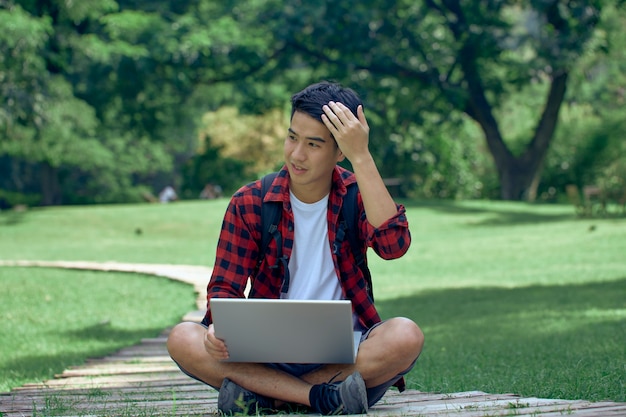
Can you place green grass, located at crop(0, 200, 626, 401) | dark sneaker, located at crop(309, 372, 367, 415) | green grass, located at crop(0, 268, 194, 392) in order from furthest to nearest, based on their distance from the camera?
green grass, located at crop(0, 268, 194, 392) < green grass, located at crop(0, 200, 626, 401) < dark sneaker, located at crop(309, 372, 367, 415)

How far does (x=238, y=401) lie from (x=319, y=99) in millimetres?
1256

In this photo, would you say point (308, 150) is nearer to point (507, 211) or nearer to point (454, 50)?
point (507, 211)

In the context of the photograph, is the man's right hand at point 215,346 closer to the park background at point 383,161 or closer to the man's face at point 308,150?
the man's face at point 308,150

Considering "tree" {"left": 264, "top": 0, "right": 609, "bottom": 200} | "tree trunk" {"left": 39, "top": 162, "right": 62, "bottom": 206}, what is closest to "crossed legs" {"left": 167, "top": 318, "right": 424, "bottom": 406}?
"tree" {"left": 264, "top": 0, "right": 609, "bottom": 200}

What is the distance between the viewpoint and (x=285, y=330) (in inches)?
156

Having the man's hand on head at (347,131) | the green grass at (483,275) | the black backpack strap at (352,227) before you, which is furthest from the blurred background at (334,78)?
the man's hand on head at (347,131)

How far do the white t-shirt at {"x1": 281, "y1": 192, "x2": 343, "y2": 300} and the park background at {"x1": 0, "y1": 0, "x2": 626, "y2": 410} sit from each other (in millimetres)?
1417

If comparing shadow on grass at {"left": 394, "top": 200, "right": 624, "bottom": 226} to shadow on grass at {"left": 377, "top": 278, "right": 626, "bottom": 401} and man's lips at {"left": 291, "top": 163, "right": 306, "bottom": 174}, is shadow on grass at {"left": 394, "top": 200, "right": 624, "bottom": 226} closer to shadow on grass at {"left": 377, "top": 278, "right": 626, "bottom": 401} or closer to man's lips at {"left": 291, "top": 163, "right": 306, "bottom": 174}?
shadow on grass at {"left": 377, "top": 278, "right": 626, "bottom": 401}

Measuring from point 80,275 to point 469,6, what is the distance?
1887cm

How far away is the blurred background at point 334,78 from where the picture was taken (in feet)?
92.3

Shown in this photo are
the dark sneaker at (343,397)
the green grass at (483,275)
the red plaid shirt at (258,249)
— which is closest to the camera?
the dark sneaker at (343,397)

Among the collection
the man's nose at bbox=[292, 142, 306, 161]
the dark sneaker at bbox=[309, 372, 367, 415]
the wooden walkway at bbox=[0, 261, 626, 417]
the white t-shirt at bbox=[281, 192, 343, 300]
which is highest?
the man's nose at bbox=[292, 142, 306, 161]

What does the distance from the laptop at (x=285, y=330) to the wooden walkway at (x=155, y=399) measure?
0.96 ft

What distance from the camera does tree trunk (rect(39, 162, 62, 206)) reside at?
42.7 metres
